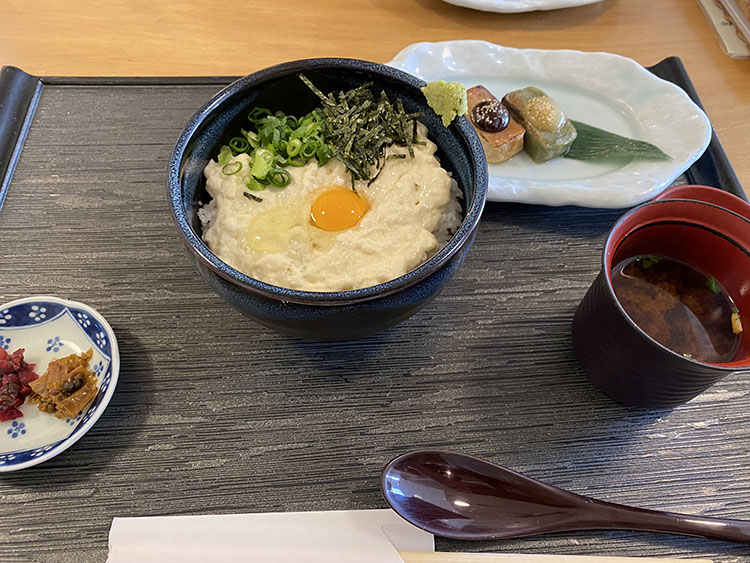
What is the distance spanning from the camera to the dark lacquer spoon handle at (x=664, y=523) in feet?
3.54

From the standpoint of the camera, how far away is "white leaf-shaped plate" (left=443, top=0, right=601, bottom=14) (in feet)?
7.61

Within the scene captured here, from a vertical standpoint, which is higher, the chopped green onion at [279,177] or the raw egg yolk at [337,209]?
the chopped green onion at [279,177]

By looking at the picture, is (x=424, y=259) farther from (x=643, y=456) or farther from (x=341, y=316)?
(x=643, y=456)

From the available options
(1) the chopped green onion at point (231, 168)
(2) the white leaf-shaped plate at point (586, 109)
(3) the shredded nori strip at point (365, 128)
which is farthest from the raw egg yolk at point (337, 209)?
(2) the white leaf-shaped plate at point (586, 109)

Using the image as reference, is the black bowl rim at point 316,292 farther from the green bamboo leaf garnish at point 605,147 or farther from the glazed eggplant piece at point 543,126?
the green bamboo leaf garnish at point 605,147

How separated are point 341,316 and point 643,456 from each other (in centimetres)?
78

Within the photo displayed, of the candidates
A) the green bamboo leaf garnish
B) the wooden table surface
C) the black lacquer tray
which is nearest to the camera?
the black lacquer tray

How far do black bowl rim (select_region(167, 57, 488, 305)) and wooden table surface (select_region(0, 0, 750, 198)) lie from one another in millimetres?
860

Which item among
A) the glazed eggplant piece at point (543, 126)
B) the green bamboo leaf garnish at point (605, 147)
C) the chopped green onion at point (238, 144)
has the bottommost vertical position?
the green bamboo leaf garnish at point (605, 147)

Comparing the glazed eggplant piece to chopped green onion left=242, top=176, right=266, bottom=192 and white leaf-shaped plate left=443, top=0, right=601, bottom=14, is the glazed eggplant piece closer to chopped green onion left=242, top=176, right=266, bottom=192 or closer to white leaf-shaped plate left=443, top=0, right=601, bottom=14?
white leaf-shaped plate left=443, top=0, right=601, bottom=14

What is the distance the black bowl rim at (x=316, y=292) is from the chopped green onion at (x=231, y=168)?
13cm

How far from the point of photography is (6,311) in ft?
4.37

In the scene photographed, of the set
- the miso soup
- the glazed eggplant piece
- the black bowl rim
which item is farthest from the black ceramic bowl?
the glazed eggplant piece

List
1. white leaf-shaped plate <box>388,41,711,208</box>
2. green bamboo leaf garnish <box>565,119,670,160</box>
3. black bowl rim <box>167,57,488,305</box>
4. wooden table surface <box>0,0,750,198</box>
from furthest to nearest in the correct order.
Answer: wooden table surface <box>0,0,750,198</box> < green bamboo leaf garnish <box>565,119,670,160</box> < white leaf-shaped plate <box>388,41,711,208</box> < black bowl rim <box>167,57,488,305</box>
